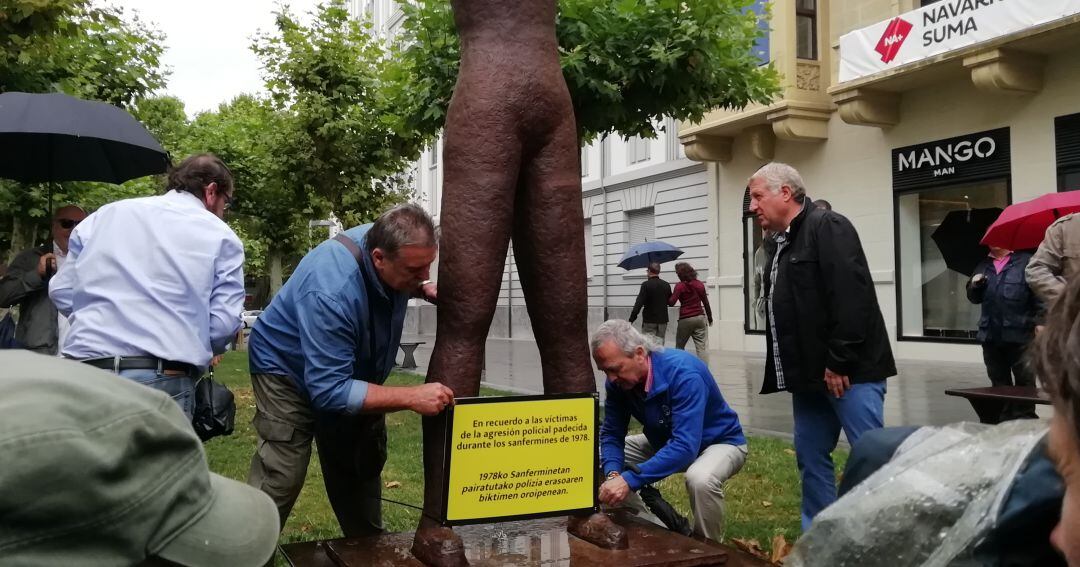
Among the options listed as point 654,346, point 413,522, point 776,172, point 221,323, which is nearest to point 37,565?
point 221,323

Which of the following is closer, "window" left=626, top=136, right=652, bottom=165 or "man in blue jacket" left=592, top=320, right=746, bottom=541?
"man in blue jacket" left=592, top=320, right=746, bottom=541

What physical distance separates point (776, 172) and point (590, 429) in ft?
5.82

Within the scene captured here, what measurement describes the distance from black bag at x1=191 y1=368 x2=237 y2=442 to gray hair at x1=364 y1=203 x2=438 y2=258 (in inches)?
37.2

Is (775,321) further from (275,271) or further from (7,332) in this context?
(275,271)

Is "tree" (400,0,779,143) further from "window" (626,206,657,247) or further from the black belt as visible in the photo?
"window" (626,206,657,247)

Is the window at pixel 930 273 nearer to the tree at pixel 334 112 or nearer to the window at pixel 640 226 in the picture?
the window at pixel 640 226

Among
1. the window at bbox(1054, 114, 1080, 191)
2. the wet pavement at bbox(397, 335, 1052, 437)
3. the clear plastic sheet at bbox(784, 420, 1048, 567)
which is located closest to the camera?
the clear plastic sheet at bbox(784, 420, 1048, 567)

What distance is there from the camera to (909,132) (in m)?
15.4

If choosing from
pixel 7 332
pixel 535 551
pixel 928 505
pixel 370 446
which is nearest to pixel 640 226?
pixel 7 332

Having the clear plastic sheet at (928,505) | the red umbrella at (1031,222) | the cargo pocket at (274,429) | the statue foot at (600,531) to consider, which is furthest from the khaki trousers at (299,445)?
the red umbrella at (1031,222)

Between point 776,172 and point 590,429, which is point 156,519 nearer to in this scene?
point 590,429

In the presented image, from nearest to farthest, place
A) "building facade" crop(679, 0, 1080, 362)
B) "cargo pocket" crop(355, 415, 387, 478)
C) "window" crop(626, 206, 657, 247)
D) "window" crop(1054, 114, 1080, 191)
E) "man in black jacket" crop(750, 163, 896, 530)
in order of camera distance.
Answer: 1. "cargo pocket" crop(355, 415, 387, 478)
2. "man in black jacket" crop(750, 163, 896, 530)
3. "window" crop(1054, 114, 1080, 191)
4. "building facade" crop(679, 0, 1080, 362)
5. "window" crop(626, 206, 657, 247)

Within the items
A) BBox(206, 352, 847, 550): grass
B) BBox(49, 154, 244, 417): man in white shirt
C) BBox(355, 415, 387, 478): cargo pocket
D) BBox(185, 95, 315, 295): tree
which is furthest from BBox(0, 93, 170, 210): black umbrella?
BBox(185, 95, 315, 295): tree

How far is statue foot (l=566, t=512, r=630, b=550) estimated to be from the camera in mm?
3266
